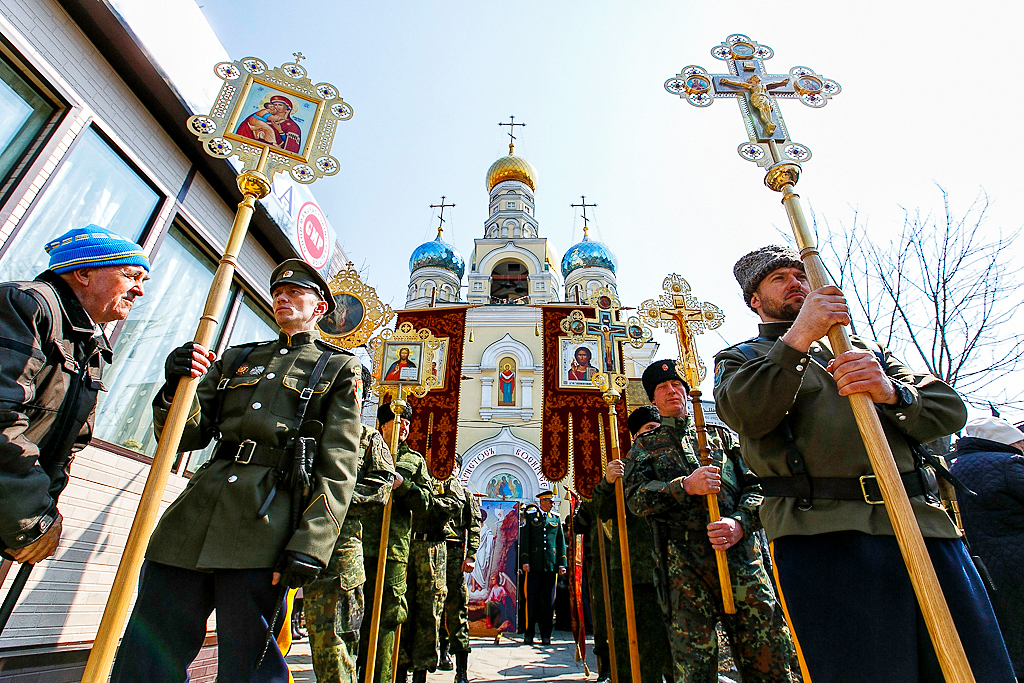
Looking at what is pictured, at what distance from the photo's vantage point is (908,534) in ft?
4.74

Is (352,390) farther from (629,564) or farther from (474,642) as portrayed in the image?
(474,642)

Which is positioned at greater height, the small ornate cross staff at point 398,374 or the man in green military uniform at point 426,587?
the small ornate cross staff at point 398,374

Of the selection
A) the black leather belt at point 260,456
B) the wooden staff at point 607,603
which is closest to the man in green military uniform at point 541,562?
the wooden staff at point 607,603

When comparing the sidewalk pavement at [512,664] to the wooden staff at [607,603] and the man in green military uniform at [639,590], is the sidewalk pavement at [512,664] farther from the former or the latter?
the man in green military uniform at [639,590]

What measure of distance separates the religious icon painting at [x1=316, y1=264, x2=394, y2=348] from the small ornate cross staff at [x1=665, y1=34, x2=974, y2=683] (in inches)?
129

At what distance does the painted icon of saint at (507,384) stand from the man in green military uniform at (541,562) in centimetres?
769

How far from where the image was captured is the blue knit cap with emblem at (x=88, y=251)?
2.29 m

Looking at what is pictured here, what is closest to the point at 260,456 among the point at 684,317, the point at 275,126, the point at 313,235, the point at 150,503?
the point at 150,503

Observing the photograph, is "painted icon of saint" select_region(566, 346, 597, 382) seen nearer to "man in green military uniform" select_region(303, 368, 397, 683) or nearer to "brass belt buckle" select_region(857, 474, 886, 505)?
"man in green military uniform" select_region(303, 368, 397, 683)

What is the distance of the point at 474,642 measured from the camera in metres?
8.94

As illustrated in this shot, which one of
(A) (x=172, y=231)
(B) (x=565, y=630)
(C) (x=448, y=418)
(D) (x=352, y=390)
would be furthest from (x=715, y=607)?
(C) (x=448, y=418)

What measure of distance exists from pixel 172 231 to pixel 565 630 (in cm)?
1038

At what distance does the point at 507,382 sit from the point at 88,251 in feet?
53.3

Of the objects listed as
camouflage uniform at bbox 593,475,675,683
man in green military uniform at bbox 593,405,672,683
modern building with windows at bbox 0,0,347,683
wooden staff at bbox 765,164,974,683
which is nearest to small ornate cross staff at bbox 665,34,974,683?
wooden staff at bbox 765,164,974,683
